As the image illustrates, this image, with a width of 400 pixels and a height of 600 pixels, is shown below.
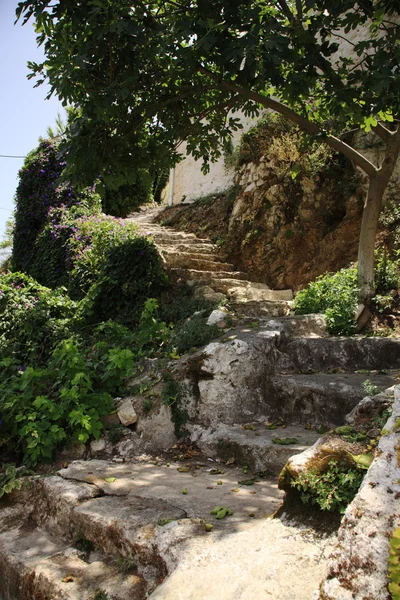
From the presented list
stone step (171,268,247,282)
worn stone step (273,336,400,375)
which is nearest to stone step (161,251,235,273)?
stone step (171,268,247,282)

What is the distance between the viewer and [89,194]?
10281 millimetres

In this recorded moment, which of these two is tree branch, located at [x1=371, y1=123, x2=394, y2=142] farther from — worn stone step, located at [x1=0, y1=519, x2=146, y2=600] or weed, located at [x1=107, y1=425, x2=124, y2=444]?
worn stone step, located at [x1=0, y1=519, x2=146, y2=600]

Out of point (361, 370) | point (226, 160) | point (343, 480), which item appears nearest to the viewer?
point (343, 480)

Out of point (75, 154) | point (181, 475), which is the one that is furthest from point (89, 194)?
point (181, 475)

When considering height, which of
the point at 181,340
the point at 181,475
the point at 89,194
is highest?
the point at 89,194

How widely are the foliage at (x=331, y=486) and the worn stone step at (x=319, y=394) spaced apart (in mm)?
1772

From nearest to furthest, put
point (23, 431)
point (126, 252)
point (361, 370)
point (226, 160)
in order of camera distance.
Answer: point (23, 431), point (361, 370), point (126, 252), point (226, 160)

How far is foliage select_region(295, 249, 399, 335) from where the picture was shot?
5.95 meters

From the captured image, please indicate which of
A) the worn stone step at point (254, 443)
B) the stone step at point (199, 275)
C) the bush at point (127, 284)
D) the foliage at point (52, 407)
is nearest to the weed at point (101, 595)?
the worn stone step at point (254, 443)

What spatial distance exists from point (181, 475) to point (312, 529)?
1614 mm

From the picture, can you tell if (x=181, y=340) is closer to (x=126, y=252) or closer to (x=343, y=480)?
(x=126, y=252)

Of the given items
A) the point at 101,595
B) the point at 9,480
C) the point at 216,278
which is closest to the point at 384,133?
the point at 216,278

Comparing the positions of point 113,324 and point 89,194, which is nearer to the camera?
point 113,324

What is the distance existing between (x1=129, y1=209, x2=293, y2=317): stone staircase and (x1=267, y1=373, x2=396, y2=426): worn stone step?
2.05 m
